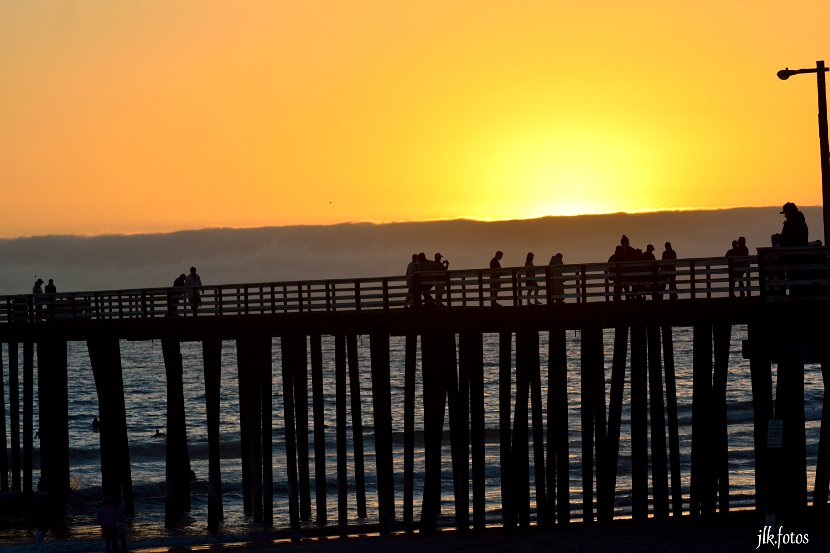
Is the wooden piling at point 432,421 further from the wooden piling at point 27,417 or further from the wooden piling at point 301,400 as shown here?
the wooden piling at point 27,417

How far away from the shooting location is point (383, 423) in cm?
3097

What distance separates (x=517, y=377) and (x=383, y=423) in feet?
13.8

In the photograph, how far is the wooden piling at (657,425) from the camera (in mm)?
27828

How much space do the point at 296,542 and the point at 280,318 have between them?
581 centimetres

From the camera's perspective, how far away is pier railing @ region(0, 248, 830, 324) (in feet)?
72.8

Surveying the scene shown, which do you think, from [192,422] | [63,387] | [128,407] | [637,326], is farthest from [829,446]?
[128,407]

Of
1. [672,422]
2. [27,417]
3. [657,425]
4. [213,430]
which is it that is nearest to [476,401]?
[657,425]

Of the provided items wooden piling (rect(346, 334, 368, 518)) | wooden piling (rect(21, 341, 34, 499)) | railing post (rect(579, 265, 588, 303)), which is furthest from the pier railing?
wooden piling (rect(21, 341, 34, 499))

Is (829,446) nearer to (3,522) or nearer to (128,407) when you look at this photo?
(3,522)

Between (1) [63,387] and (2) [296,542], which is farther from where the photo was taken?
(1) [63,387]

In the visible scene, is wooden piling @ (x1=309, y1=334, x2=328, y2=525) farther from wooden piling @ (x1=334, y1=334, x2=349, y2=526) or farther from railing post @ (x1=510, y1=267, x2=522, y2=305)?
railing post @ (x1=510, y1=267, x2=522, y2=305)

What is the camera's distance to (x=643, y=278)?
1133 inches

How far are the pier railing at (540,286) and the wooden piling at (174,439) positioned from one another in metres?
1.21

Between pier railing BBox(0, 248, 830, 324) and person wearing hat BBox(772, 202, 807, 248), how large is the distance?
1.84ft
